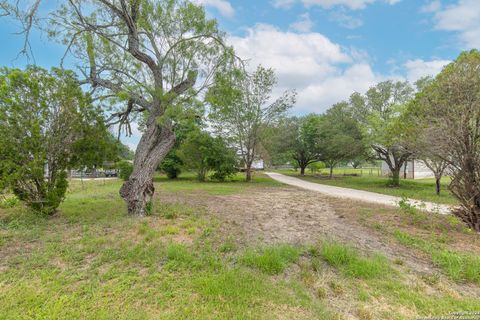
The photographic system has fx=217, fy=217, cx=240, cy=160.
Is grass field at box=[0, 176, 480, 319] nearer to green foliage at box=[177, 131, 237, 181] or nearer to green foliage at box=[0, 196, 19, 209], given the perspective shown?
green foliage at box=[0, 196, 19, 209]

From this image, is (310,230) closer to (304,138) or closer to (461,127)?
(461,127)

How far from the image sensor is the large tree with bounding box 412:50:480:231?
4.52 m

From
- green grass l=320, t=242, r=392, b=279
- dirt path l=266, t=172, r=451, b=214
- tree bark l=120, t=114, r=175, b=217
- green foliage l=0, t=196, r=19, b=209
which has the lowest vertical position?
dirt path l=266, t=172, r=451, b=214

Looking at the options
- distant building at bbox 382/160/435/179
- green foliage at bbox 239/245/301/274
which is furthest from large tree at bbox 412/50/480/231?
distant building at bbox 382/160/435/179

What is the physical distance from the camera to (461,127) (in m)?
4.53

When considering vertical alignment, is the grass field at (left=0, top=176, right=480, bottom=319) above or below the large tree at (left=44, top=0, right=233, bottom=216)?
below

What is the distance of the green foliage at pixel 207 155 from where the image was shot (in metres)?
17.0

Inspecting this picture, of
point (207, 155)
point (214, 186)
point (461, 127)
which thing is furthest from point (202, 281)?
point (207, 155)

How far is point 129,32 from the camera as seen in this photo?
5500 millimetres

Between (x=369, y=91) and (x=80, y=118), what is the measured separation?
20780mm

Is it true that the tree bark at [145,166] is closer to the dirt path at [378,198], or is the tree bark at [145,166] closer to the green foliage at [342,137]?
the dirt path at [378,198]

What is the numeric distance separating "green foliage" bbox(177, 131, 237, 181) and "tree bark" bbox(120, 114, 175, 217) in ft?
35.3

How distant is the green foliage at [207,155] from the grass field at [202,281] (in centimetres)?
1310

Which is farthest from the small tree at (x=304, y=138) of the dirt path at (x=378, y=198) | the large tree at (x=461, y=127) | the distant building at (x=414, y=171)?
the large tree at (x=461, y=127)
